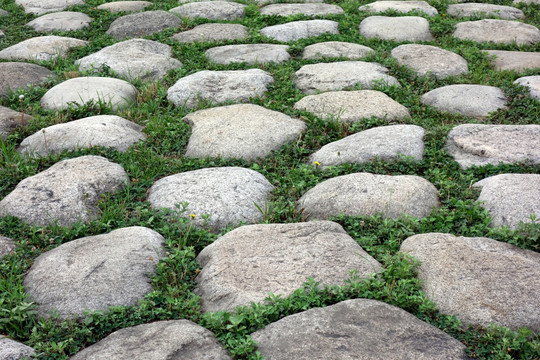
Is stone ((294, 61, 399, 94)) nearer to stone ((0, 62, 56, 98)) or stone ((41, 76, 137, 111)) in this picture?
stone ((41, 76, 137, 111))

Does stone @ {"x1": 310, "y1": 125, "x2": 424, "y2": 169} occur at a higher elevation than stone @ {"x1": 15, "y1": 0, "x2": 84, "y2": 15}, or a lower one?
lower

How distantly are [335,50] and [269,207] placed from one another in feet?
8.77

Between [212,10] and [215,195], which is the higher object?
[212,10]

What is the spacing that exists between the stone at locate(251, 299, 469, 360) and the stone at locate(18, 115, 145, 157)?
7.00ft

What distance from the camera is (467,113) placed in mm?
4301

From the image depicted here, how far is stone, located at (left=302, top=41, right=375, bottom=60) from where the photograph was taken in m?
5.32

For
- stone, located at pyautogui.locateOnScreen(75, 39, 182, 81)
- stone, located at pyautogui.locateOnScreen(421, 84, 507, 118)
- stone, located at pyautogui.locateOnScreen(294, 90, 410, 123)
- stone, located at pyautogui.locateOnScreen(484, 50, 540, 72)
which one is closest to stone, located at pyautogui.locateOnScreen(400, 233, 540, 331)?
stone, located at pyautogui.locateOnScreen(294, 90, 410, 123)

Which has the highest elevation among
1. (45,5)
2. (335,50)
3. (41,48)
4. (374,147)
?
(45,5)

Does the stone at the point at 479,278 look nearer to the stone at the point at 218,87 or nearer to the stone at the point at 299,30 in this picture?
the stone at the point at 218,87

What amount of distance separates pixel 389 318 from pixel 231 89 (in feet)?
9.28

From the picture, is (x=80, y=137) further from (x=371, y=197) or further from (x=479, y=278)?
(x=479, y=278)

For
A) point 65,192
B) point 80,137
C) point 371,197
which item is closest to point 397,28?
point 371,197

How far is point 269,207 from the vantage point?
10.8 feet

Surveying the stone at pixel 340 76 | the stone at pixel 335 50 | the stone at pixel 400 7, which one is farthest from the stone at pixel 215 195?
the stone at pixel 400 7
